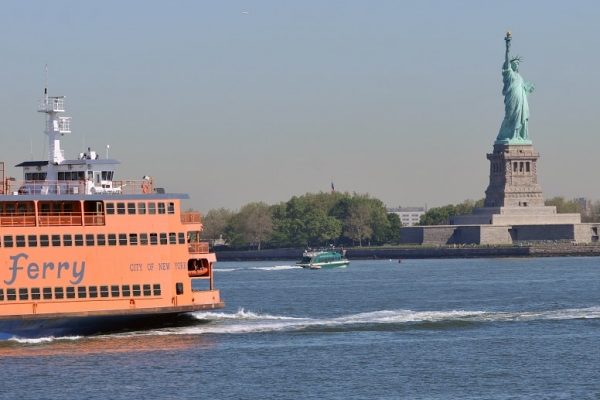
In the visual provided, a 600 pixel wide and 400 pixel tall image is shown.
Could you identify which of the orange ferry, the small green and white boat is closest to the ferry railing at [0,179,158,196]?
the orange ferry

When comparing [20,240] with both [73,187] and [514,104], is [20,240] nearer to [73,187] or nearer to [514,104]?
[73,187]

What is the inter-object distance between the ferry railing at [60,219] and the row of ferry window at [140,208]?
126cm

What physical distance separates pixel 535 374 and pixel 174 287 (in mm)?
17101

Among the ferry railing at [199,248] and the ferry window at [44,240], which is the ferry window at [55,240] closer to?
the ferry window at [44,240]

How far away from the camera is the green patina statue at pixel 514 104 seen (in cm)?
18538

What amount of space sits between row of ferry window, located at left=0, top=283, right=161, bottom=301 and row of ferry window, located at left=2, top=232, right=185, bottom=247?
173 centimetres

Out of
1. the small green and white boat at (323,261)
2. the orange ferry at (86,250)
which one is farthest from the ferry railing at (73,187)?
the small green and white boat at (323,261)

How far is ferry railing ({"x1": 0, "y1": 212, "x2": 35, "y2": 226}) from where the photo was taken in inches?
2255

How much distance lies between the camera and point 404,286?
354 feet

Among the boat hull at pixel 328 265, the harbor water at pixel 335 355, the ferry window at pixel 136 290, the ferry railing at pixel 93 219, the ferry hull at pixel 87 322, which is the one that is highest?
the ferry railing at pixel 93 219

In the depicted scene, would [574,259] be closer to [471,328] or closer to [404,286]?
[404,286]

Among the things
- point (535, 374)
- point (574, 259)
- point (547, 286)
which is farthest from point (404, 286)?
point (574, 259)

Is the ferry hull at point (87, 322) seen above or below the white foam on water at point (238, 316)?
above

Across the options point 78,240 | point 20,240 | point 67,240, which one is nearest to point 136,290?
point 78,240
